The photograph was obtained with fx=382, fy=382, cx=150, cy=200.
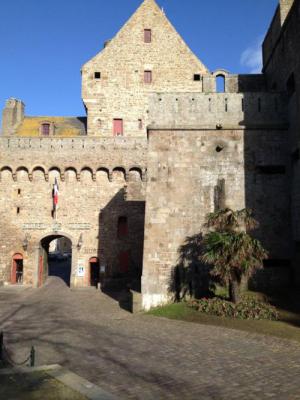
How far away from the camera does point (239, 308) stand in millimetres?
12539

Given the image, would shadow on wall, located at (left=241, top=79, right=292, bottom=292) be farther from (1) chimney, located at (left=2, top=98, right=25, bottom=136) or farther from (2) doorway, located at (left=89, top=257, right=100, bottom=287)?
(1) chimney, located at (left=2, top=98, right=25, bottom=136)

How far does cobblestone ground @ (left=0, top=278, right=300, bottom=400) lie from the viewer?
22.4 feet

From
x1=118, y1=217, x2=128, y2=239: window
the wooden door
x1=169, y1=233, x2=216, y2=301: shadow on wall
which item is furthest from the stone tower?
x1=169, y1=233, x2=216, y2=301: shadow on wall

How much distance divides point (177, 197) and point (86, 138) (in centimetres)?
1126

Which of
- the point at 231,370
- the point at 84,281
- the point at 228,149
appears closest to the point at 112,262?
the point at 84,281

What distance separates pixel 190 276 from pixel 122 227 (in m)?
10.4

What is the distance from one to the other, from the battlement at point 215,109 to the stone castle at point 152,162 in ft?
0.14

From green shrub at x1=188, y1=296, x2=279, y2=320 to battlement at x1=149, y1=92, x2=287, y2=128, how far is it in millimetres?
7122

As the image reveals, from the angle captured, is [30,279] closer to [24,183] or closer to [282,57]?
[24,183]

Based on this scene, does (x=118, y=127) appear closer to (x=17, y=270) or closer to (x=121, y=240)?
(x=121, y=240)

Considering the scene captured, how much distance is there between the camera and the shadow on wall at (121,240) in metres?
23.9

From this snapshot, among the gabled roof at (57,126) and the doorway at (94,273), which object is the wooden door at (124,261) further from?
the gabled roof at (57,126)

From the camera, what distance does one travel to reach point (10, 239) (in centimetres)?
2438

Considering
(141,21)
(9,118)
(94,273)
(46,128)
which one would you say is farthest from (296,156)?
(9,118)
